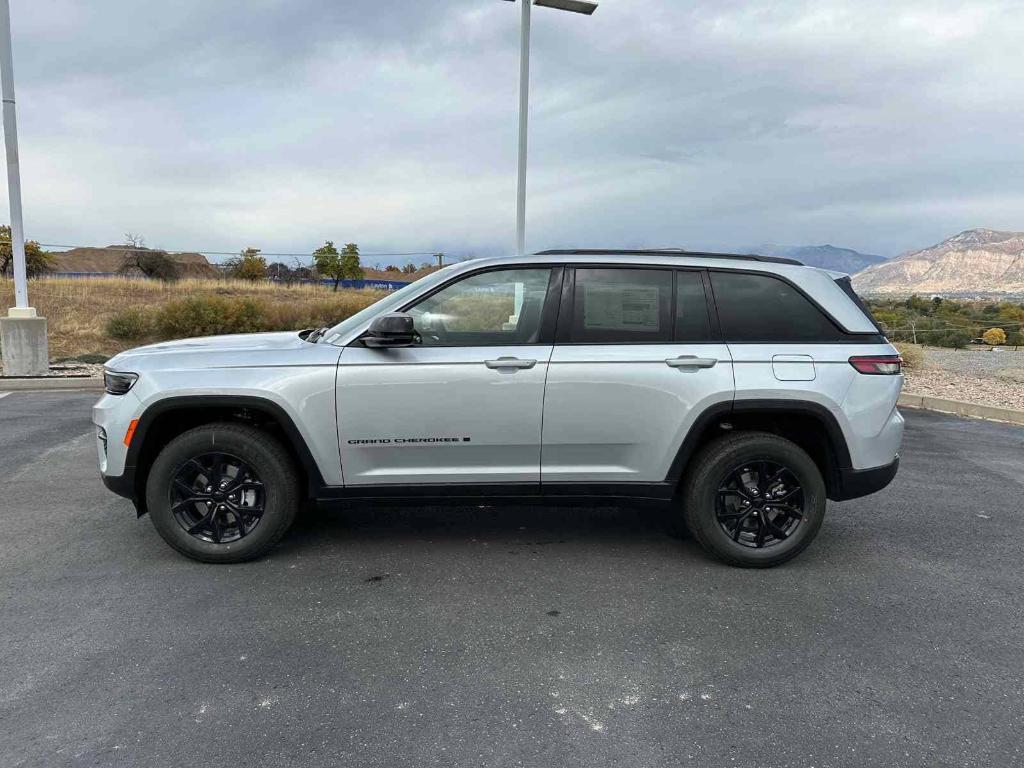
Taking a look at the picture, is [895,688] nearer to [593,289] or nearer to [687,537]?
[687,537]

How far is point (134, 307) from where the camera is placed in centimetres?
2052

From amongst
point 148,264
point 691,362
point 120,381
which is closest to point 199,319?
point 120,381

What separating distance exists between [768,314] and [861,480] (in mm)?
1110

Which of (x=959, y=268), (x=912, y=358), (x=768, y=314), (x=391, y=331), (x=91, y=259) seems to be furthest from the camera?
(x=959, y=268)

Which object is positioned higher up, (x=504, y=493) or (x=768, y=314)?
(x=768, y=314)

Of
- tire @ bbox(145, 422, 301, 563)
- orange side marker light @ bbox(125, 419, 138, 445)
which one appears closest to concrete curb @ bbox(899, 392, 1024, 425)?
tire @ bbox(145, 422, 301, 563)

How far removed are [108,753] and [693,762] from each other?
6.77 feet

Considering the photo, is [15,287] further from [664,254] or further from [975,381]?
[975,381]

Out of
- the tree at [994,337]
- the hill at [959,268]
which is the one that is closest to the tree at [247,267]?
the tree at [994,337]

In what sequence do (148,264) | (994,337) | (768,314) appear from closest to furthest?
(768,314) < (994,337) < (148,264)

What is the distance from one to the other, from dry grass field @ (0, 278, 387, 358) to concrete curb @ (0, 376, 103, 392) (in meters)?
3.95

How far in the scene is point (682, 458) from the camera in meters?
4.13

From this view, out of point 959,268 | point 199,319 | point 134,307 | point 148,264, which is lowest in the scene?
point 199,319

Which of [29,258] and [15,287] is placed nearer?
[15,287]
